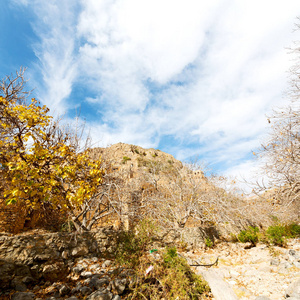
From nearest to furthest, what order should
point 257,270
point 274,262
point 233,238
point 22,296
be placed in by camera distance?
point 22,296, point 257,270, point 274,262, point 233,238

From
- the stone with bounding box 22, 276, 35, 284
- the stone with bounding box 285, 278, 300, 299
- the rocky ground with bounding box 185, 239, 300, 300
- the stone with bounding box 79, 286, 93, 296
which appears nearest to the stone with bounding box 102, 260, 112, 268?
the stone with bounding box 79, 286, 93, 296

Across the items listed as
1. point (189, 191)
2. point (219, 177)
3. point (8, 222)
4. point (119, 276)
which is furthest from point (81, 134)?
point (219, 177)

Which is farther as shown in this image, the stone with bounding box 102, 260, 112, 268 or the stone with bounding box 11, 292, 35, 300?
the stone with bounding box 102, 260, 112, 268

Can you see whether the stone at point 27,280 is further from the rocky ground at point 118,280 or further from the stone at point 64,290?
the stone at point 64,290

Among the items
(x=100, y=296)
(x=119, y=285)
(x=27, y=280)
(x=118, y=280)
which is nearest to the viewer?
(x=100, y=296)

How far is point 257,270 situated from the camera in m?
5.26

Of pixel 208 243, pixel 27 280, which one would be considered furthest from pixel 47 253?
pixel 208 243

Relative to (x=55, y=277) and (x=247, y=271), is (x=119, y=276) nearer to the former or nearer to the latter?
(x=55, y=277)

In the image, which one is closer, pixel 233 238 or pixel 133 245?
pixel 133 245

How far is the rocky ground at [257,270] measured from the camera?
4.01 metres

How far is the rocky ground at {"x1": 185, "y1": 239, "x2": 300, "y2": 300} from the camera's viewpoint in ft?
13.2

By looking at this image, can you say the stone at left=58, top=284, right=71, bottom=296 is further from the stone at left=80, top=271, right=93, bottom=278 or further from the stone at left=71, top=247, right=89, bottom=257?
the stone at left=71, top=247, right=89, bottom=257

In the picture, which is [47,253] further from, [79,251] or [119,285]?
[119,285]

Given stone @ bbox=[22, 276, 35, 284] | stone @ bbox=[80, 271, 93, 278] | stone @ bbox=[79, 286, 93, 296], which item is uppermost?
stone @ bbox=[22, 276, 35, 284]
